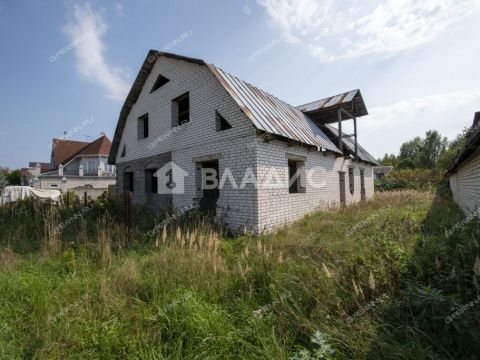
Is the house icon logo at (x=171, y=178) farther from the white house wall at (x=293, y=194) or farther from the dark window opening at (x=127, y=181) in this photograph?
the white house wall at (x=293, y=194)

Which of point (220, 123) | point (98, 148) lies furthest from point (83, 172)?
point (220, 123)

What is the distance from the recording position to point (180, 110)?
10367 millimetres

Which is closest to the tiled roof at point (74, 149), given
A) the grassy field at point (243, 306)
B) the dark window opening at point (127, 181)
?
the dark window opening at point (127, 181)

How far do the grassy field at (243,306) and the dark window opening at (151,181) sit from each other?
21.6ft

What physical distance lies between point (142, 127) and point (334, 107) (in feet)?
30.5

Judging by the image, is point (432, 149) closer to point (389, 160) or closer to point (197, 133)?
point (389, 160)

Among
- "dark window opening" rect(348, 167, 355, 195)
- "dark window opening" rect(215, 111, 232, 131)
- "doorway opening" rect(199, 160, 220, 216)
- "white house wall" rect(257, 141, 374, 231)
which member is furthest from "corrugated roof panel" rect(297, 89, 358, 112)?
"doorway opening" rect(199, 160, 220, 216)

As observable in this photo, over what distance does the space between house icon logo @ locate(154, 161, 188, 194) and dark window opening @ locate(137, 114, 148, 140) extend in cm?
268

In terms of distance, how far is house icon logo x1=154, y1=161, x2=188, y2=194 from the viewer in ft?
30.0

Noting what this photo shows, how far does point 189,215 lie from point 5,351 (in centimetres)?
563

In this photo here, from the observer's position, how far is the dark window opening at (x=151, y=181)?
36.0 ft

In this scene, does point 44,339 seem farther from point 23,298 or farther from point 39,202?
point 39,202

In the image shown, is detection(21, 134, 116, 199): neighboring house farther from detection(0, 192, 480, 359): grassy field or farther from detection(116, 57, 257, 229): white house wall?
detection(0, 192, 480, 359): grassy field

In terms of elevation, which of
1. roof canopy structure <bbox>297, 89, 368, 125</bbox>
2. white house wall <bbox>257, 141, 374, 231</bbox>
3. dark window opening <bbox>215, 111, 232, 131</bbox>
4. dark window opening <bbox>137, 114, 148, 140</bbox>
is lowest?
white house wall <bbox>257, 141, 374, 231</bbox>
